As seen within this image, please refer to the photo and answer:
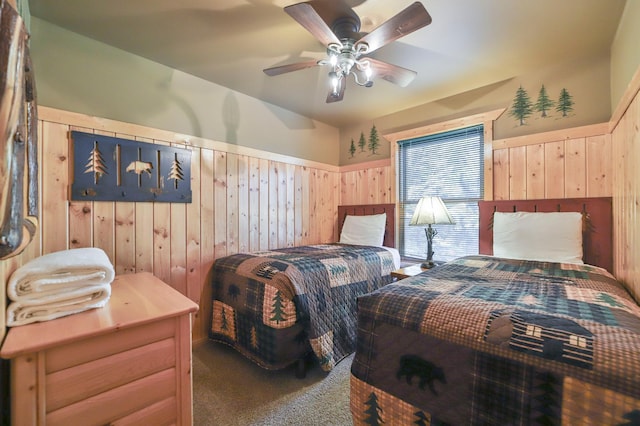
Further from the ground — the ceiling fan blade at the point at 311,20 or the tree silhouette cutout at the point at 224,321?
the ceiling fan blade at the point at 311,20

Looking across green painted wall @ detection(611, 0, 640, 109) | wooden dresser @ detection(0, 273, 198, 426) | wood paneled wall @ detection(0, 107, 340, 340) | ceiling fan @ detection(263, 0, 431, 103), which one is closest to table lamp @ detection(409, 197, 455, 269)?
ceiling fan @ detection(263, 0, 431, 103)

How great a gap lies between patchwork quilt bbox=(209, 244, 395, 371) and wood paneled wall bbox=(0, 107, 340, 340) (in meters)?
0.30

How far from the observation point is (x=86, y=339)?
94 cm

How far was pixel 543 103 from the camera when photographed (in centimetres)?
234

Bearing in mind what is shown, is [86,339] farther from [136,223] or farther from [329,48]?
[329,48]

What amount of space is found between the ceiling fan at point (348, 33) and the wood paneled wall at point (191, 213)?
1120 millimetres

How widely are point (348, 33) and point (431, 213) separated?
153cm

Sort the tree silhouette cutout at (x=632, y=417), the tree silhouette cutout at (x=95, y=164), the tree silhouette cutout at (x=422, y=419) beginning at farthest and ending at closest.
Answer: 1. the tree silhouette cutout at (x=95, y=164)
2. the tree silhouette cutout at (x=422, y=419)
3. the tree silhouette cutout at (x=632, y=417)

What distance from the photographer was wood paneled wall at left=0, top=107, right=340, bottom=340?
1.73 meters

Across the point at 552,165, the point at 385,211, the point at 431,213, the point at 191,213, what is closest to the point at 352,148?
the point at 385,211

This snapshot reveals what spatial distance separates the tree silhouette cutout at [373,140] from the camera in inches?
137

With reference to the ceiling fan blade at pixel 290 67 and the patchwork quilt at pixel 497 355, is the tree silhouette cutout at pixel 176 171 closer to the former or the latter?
the ceiling fan blade at pixel 290 67

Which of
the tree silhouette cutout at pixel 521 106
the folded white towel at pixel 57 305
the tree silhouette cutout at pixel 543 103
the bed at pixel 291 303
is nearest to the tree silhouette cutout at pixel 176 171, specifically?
the bed at pixel 291 303

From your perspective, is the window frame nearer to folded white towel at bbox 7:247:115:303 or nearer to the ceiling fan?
the ceiling fan
